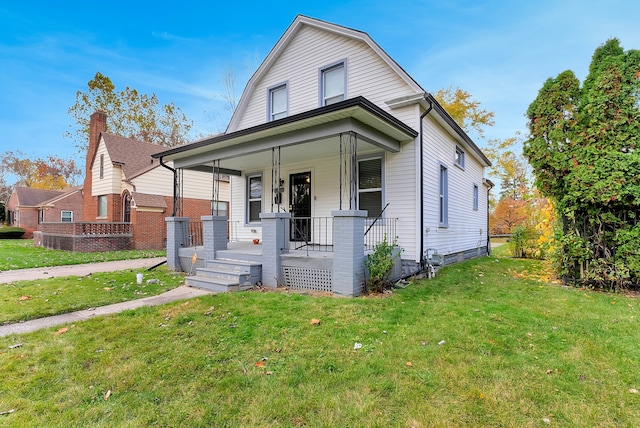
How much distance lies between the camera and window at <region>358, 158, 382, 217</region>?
25.1ft

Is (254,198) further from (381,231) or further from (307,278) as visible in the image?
(307,278)

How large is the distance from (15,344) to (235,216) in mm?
7449

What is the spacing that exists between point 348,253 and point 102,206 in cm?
1810

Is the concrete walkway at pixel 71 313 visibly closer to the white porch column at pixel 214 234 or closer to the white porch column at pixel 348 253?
the white porch column at pixel 214 234

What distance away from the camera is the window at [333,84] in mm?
8516

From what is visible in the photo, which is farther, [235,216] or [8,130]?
[8,130]

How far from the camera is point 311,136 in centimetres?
610

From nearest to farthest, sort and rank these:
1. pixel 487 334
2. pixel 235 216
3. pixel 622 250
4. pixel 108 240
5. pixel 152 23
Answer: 1. pixel 487 334
2. pixel 622 250
3. pixel 235 216
4. pixel 108 240
5. pixel 152 23

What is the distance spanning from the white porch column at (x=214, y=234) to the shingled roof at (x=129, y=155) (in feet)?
36.7

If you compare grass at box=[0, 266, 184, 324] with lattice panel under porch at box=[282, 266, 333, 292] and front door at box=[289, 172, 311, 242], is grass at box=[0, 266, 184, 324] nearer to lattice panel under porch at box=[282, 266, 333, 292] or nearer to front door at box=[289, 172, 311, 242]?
lattice panel under porch at box=[282, 266, 333, 292]

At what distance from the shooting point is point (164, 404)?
2293 millimetres

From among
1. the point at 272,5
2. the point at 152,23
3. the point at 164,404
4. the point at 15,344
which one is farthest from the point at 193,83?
the point at 164,404

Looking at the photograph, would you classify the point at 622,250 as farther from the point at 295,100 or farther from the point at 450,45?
the point at 450,45

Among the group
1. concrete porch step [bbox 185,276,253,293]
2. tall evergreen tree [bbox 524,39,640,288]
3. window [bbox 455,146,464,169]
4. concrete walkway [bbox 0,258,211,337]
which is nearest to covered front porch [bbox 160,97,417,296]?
concrete porch step [bbox 185,276,253,293]
